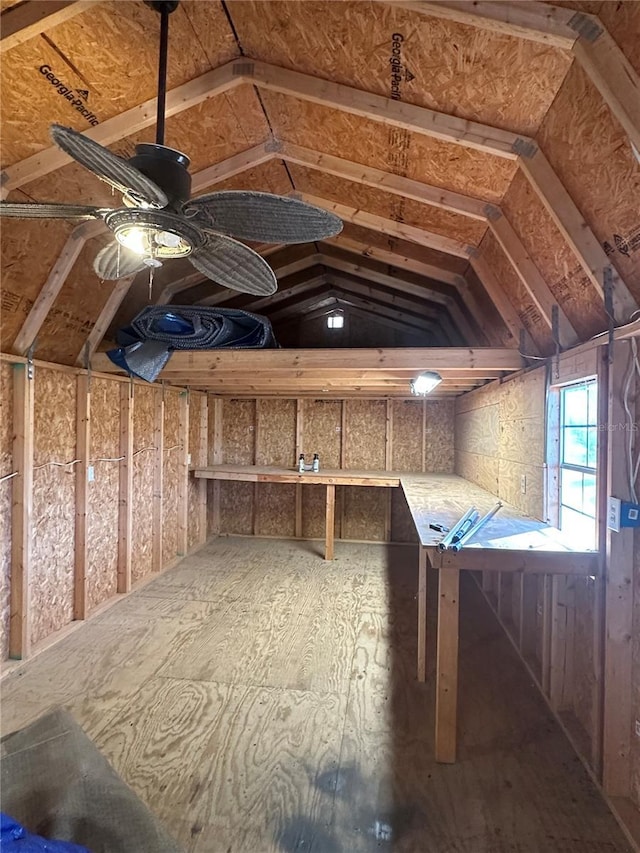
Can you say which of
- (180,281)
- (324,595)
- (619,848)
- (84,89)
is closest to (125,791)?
(619,848)

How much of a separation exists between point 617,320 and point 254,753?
8.61 feet

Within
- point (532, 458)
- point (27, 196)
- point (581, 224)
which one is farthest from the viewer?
point (532, 458)

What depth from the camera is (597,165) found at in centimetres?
153

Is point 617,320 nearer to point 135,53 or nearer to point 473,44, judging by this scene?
point 473,44

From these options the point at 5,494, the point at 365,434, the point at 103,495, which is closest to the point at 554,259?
the point at 5,494

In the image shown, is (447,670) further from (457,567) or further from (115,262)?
(115,262)

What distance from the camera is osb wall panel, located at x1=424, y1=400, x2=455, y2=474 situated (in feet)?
18.7

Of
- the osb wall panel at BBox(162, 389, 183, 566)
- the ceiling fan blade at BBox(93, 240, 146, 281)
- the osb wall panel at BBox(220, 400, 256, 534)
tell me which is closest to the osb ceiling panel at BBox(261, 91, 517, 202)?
the ceiling fan blade at BBox(93, 240, 146, 281)

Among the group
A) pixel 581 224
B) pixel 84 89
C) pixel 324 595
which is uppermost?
pixel 84 89

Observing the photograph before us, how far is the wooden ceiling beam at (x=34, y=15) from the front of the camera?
1411 mm

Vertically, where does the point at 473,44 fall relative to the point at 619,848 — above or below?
above

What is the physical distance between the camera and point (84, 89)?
1758 mm

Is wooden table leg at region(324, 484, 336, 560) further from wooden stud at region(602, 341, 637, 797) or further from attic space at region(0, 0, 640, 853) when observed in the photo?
wooden stud at region(602, 341, 637, 797)

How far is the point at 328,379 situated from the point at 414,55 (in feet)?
7.84
